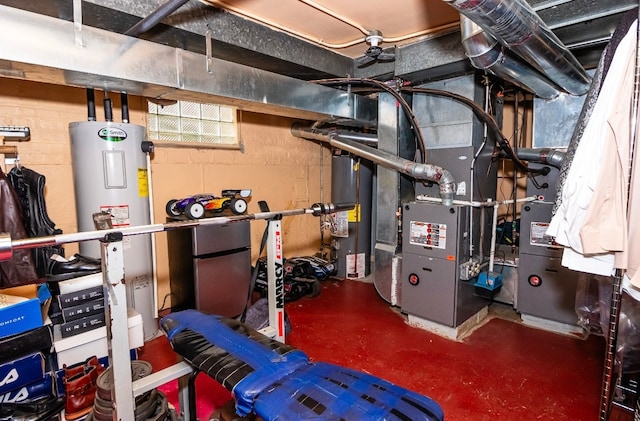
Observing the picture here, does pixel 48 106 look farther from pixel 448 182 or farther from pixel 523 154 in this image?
pixel 523 154

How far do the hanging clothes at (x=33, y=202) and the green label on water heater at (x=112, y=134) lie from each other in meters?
0.52

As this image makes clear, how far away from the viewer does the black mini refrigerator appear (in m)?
2.95

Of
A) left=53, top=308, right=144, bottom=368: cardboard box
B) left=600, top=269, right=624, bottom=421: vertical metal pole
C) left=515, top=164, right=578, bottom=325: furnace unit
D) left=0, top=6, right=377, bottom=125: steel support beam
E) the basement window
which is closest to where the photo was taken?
left=600, top=269, right=624, bottom=421: vertical metal pole

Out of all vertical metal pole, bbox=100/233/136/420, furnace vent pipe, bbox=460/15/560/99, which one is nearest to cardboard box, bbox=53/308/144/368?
vertical metal pole, bbox=100/233/136/420

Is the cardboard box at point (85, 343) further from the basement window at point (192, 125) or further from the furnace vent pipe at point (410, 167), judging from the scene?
the furnace vent pipe at point (410, 167)

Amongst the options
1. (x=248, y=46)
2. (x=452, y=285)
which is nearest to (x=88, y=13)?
(x=248, y=46)

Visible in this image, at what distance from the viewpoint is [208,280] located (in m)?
3.00

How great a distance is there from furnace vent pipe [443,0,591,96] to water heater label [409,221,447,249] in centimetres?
134

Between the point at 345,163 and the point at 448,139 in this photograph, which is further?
the point at 345,163

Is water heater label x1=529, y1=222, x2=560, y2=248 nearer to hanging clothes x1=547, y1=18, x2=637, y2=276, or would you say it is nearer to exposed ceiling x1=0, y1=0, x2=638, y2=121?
exposed ceiling x1=0, y1=0, x2=638, y2=121

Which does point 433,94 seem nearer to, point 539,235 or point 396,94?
point 396,94

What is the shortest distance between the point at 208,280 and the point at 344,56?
2.34m

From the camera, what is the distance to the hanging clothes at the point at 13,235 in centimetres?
218

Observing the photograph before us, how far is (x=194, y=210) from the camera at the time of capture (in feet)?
9.32
